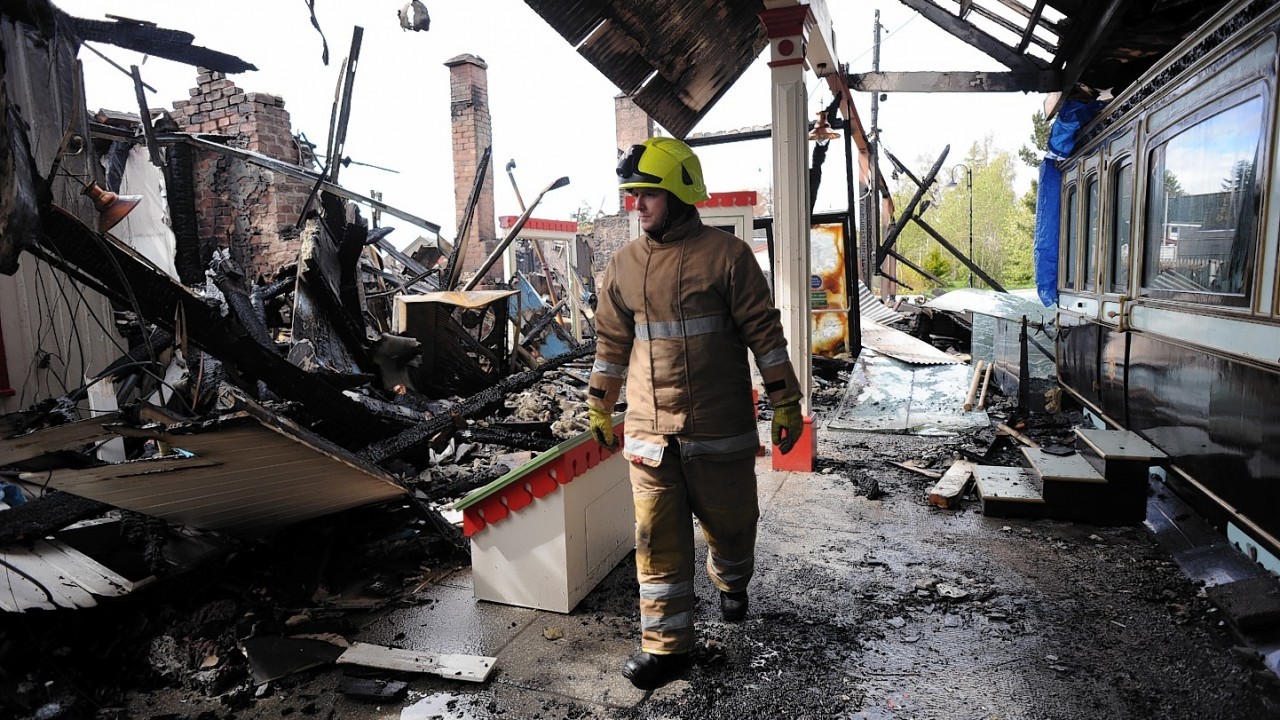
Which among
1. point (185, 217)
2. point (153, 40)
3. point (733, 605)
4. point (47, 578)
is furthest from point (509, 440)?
point (185, 217)

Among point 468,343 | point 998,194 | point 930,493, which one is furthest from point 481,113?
point 998,194

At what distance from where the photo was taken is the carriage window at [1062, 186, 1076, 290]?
21.7 feet

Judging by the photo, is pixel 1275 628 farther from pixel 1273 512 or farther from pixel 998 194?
pixel 998 194

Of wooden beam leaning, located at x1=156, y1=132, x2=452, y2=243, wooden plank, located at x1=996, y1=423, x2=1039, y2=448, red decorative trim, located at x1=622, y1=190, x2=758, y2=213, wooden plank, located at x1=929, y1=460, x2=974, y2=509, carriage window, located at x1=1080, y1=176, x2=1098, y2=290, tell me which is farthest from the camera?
red decorative trim, located at x1=622, y1=190, x2=758, y2=213

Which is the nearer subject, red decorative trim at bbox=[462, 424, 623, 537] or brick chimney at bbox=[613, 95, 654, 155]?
red decorative trim at bbox=[462, 424, 623, 537]

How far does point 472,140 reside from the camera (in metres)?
16.6

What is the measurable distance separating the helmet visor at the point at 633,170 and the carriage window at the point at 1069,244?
5.57 m

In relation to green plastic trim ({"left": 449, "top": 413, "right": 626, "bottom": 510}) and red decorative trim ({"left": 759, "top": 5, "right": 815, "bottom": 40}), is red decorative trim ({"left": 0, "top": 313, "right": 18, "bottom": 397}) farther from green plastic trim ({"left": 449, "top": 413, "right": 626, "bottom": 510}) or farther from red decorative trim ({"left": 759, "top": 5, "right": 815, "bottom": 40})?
red decorative trim ({"left": 759, "top": 5, "right": 815, "bottom": 40})

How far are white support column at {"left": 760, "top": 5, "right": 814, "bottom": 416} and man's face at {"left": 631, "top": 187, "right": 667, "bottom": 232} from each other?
2724mm

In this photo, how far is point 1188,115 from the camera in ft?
12.2

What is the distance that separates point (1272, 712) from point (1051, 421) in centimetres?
490

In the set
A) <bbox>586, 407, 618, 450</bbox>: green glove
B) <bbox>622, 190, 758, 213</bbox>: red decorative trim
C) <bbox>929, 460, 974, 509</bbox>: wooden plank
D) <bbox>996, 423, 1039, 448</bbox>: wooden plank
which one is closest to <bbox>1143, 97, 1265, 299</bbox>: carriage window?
<bbox>929, 460, 974, 509</bbox>: wooden plank

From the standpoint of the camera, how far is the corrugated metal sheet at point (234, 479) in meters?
2.77

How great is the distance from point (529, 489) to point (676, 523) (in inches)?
33.3
